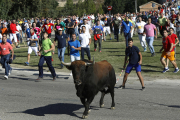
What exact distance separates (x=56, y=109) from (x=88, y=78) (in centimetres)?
170

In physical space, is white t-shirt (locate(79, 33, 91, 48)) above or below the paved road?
above

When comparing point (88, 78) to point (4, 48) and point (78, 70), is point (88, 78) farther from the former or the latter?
point (4, 48)

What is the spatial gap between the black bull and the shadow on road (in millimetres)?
735

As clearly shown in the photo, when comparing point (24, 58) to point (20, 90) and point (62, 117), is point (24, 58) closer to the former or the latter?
point (20, 90)

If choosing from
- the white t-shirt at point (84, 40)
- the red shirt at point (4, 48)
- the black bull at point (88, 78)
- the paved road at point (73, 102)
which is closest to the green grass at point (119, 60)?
the paved road at point (73, 102)

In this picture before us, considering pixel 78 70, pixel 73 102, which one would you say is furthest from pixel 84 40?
pixel 78 70

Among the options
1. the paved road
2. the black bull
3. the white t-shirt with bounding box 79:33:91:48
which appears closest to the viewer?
the black bull

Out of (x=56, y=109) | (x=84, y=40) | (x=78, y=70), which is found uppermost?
(x=84, y=40)

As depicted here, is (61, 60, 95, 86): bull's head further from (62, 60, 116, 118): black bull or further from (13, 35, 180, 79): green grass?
(13, 35, 180, 79): green grass

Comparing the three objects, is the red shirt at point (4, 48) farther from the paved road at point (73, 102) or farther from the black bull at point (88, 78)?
the black bull at point (88, 78)

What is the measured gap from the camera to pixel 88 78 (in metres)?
7.30

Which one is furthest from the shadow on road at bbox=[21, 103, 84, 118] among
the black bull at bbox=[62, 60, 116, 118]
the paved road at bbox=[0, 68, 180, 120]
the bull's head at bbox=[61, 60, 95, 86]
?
the bull's head at bbox=[61, 60, 95, 86]

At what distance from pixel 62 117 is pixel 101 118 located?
1.02m

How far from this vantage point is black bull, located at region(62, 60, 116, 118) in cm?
695
